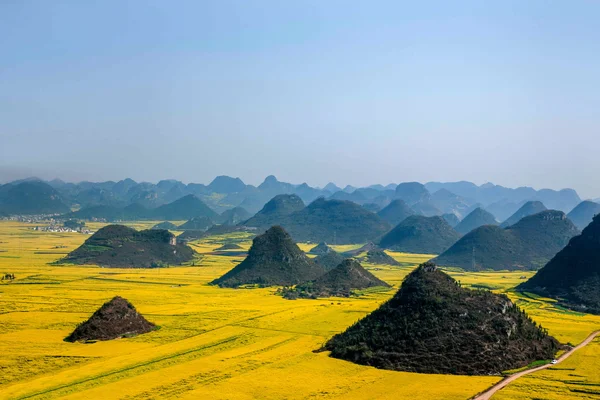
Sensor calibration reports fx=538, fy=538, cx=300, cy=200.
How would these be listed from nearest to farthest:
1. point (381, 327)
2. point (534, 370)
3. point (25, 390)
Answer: point (25, 390) → point (534, 370) → point (381, 327)

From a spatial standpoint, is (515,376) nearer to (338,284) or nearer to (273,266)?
(338,284)

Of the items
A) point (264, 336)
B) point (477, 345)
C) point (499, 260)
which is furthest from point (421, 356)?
point (499, 260)

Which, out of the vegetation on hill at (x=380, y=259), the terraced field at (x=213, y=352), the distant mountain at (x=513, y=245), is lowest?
the terraced field at (x=213, y=352)

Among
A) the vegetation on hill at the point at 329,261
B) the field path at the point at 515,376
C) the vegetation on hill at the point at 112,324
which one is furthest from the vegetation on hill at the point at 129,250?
the field path at the point at 515,376

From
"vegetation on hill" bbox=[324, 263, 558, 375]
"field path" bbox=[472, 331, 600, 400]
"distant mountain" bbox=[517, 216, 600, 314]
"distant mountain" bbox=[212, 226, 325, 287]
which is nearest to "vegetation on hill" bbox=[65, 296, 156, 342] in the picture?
"vegetation on hill" bbox=[324, 263, 558, 375]

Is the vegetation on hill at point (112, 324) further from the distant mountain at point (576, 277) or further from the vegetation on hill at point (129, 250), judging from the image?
the vegetation on hill at point (129, 250)

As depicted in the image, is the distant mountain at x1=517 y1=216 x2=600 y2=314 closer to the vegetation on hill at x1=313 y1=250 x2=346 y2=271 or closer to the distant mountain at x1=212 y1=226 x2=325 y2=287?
the distant mountain at x1=212 y1=226 x2=325 y2=287

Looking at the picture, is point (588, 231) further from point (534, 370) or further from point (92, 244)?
point (92, 244)

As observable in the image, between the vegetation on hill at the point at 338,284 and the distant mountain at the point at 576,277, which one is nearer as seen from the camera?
the distant mountain at the point at 576,277
